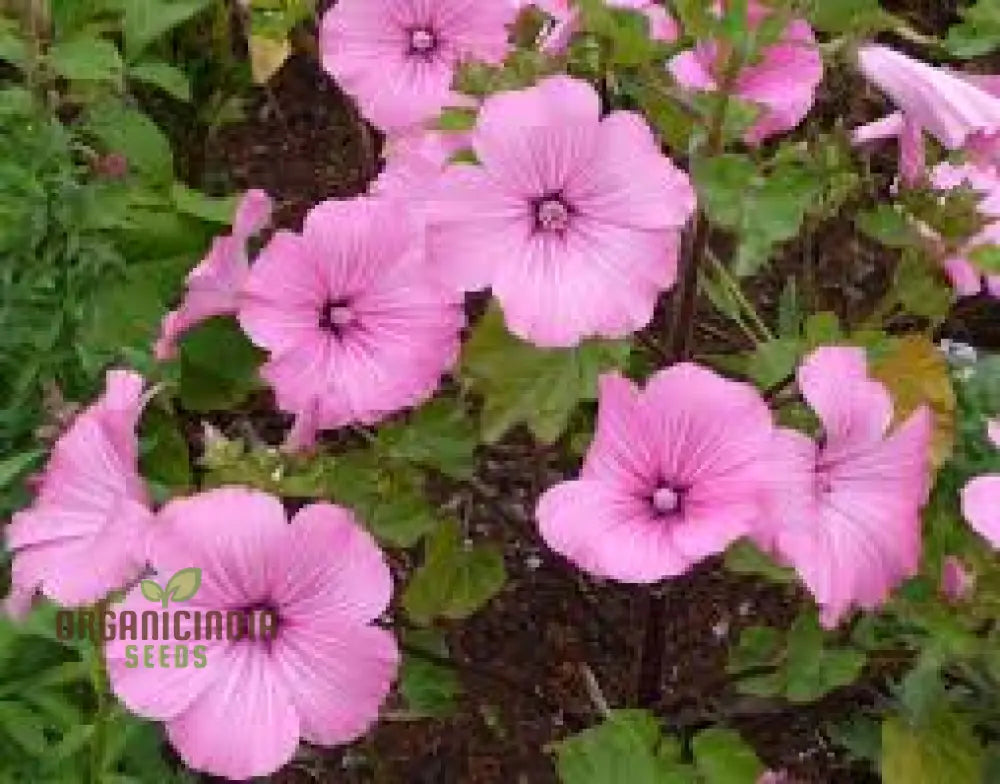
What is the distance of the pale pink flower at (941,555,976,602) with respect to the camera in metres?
1.50

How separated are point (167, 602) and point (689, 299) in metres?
0.50

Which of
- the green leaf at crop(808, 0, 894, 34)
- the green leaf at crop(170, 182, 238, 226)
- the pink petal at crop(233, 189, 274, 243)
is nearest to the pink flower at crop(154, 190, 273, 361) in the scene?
the pink petal at crop(233, 189, 274, 243)

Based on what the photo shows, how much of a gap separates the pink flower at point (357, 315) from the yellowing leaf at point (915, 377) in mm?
380

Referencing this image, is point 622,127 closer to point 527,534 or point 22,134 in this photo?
point 527,534

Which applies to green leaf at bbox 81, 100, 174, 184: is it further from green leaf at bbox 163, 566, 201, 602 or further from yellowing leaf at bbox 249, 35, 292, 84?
green leaf at bbox 163, 566, 201, 602

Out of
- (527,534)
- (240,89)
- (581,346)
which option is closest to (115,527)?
(581,346)

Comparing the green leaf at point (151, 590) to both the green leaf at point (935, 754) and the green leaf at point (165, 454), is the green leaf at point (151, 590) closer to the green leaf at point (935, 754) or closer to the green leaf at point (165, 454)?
the green leaf at point (935, 754)

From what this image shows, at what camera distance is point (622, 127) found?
4.43 feet

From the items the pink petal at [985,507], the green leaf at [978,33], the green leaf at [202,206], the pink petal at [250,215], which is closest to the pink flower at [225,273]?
the pink petal at [250,215]

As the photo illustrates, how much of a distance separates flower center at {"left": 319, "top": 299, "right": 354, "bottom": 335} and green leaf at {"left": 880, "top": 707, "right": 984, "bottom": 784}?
0.61 metres

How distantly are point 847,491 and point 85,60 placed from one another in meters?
1.15

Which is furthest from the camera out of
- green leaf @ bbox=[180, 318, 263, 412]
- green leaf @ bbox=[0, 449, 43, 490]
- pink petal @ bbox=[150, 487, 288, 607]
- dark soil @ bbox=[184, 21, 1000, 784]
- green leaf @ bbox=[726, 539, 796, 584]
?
green leaf @ bbox=[180, 318, 263, 412]

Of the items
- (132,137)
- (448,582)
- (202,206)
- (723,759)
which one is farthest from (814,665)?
(132,137)

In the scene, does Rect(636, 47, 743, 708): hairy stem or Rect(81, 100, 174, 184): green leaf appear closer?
Rect(636, 47, 743, 708): hairy stem
